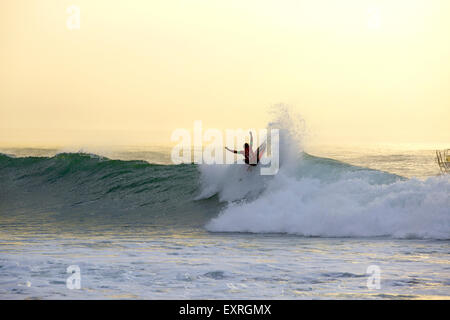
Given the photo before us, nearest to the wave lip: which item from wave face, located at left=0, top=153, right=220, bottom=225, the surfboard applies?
wave face, located at left=0, top=153, right=220, bottom=225

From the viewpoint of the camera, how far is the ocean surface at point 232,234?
9.12 metres

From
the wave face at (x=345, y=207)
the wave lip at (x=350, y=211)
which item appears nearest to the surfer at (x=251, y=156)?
the wave face at (x=345, y=207)

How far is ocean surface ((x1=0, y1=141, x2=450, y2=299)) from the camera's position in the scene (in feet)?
29.9

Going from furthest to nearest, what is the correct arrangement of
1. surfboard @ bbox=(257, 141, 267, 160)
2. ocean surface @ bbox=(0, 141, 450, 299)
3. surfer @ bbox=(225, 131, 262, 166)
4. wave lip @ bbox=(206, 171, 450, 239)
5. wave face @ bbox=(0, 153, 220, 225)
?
1. surfboard @ bbox=(257, 141, 267, 160)
2. surfer @ bbox=(225, 131, 262, 166)
3. wave face @ bbox=(0, 153, 220, 225)
4. wave lip @ bbox=(206, 171, 450, 239)
5. ocean surface @ bbox=(0, 141, 450, 299)

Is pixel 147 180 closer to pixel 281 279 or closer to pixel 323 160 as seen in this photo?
pixel 323 160

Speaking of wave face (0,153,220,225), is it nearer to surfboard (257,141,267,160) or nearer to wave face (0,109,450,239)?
wave face (0,109,450,239)

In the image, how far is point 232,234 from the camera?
48.6 ft

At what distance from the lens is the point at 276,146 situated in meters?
21.7

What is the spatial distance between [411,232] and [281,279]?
5871 millimetres

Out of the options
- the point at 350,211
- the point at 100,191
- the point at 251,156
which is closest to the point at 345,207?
the point at 350,211

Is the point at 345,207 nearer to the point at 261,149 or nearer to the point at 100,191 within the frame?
the point at 261,149

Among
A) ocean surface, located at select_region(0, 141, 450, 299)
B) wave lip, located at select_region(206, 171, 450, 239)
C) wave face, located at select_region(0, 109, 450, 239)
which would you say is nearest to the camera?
ocean surface, located at select_region(0, 141, 450, 299)

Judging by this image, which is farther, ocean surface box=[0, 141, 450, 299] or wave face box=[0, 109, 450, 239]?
wave face box=[0, 109, 450, 239]
